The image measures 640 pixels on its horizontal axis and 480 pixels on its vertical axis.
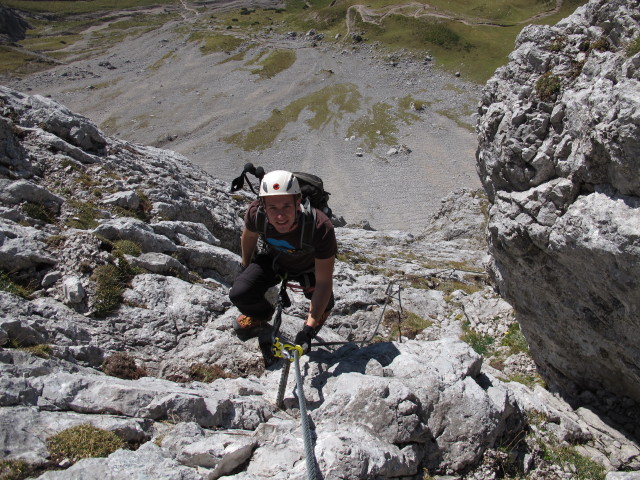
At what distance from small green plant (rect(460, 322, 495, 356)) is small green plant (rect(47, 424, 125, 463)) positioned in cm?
1339

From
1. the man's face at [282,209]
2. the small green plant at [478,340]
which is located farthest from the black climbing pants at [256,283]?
the small green plant at [478,340]

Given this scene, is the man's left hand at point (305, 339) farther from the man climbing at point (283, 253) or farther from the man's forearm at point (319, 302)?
the man's forearm at point (319, 302)

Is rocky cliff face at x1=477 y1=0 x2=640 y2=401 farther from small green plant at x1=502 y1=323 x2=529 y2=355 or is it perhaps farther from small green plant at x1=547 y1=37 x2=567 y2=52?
small green plant at x1=502 y1=323 x2=529 y2=355

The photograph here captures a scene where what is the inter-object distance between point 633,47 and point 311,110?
225 ft

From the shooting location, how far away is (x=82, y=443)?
4973mm

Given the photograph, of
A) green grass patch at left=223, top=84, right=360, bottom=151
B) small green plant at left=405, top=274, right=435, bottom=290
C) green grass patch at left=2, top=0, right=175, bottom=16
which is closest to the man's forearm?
small green plant at left=405, top=274, right=435, bottom=290

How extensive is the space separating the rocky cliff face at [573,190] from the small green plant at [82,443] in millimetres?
8799

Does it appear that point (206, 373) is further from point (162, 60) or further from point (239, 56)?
point (162, 60)

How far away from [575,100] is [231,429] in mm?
9582

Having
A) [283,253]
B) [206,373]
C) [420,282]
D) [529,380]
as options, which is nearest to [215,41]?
[420,282]

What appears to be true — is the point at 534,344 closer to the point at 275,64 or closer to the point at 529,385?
the point at 529,385

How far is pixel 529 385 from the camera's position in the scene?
13.0 m

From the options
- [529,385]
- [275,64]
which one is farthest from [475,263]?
[275,64]

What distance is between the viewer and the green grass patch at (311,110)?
2557 inches
